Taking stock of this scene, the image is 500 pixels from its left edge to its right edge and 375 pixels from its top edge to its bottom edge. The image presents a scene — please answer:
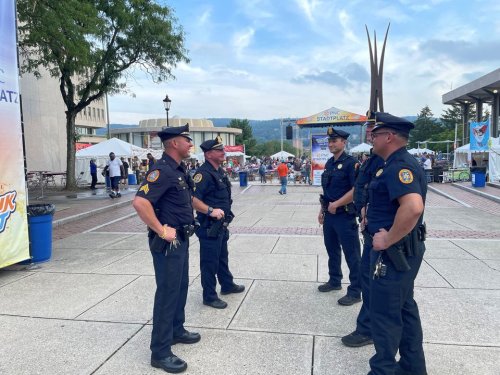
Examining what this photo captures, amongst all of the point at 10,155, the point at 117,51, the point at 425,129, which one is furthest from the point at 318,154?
the point at 425,129

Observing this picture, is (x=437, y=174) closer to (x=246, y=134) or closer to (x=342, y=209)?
(x=342, y=209)

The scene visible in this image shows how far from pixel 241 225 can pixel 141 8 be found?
42.5 ft

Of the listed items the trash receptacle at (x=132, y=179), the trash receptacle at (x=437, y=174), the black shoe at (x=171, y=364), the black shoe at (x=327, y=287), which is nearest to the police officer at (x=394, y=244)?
the black shoe at (x=171, y=364)

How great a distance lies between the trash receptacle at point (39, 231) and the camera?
5.99m

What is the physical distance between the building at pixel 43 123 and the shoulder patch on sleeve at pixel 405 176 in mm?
22707

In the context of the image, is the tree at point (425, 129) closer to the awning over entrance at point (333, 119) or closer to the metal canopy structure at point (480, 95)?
the metal canopy structure at point (480, 95)

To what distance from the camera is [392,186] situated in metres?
2.54

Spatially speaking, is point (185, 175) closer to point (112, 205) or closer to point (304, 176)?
point (112, 205)

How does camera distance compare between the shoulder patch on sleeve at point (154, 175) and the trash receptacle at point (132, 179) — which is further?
the trash receptacle at point (132, 179)

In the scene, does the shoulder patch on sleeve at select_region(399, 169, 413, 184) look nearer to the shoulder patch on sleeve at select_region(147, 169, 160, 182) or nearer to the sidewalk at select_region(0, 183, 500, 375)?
the sidewalk at select_region(0, 183, 500, 375)

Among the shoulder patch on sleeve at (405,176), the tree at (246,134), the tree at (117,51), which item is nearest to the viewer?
the shoulder patch on sleeve at (405,176)

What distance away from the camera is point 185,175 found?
3.33m

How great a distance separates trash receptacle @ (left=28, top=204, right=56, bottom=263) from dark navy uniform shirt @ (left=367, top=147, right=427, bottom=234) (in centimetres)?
520

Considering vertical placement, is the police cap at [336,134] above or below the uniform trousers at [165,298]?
above
